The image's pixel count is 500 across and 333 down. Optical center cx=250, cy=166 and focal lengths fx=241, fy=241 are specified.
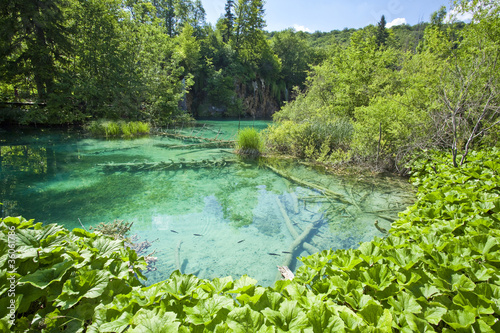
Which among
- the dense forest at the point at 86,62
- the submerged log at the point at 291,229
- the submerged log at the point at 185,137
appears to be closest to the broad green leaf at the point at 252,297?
the submerged log at the point at 291,229

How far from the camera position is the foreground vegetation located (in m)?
1.12

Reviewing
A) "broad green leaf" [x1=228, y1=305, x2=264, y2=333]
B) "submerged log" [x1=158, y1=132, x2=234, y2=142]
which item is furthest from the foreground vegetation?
"submerged log" [x1=158, y1=132, x2=234, y2=142]

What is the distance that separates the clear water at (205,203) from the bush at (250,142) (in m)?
0.69

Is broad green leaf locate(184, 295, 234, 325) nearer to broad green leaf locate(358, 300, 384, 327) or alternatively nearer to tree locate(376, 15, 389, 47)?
broad green leaf locate(358, 300, 384, 327)

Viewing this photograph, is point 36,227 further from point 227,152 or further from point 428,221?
point 227,152

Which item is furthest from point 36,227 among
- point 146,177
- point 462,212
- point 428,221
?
point 146,177

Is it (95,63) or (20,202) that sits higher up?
(95,63)

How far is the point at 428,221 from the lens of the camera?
8.71ft

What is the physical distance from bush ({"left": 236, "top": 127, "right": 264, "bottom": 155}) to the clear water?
69 cm

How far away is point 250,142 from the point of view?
8930mm

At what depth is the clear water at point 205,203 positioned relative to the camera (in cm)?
337

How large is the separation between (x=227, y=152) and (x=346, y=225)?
6283 millimetres

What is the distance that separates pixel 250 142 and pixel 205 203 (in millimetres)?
4384

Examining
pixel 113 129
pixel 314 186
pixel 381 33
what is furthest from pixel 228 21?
pixel 314 186
